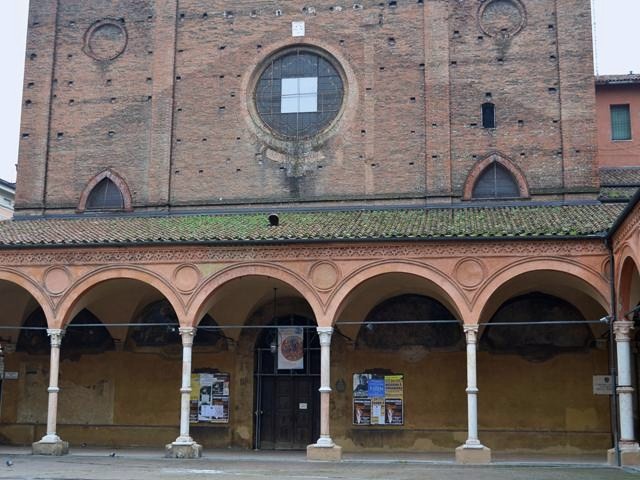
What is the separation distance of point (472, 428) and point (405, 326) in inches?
160

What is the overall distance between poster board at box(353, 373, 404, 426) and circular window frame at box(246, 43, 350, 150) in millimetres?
5727

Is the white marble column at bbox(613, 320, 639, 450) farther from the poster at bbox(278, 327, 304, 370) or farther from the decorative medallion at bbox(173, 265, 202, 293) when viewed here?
the decorative medallion at bbox(173, 265, 202, 293)

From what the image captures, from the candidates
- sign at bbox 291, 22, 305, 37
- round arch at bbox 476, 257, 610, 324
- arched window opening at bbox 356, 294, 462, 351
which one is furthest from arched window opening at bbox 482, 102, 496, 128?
round arch at bbox 476, 257, 610, 324

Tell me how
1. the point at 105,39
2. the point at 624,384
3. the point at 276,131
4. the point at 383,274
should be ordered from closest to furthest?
the point at 624,384 < the point at 383,274 < the point at 276,131 < the point at 105,39

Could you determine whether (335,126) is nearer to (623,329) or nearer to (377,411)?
(377,411)

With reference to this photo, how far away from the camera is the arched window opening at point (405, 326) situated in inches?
818

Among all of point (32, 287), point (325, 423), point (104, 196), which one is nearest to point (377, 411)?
point (325, 423)

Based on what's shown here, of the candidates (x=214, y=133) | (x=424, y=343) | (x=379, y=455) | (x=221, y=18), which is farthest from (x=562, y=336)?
(x=221, y=18)

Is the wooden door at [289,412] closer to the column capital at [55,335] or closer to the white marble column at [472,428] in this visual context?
the white marble column at [472,428]

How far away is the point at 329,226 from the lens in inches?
763

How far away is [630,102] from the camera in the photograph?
24.2 m

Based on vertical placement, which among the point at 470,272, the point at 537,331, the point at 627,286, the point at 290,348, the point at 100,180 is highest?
the point at 100,180

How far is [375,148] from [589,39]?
564 centimetres

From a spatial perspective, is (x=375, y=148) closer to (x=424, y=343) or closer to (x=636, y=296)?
(x=424, y=343)
